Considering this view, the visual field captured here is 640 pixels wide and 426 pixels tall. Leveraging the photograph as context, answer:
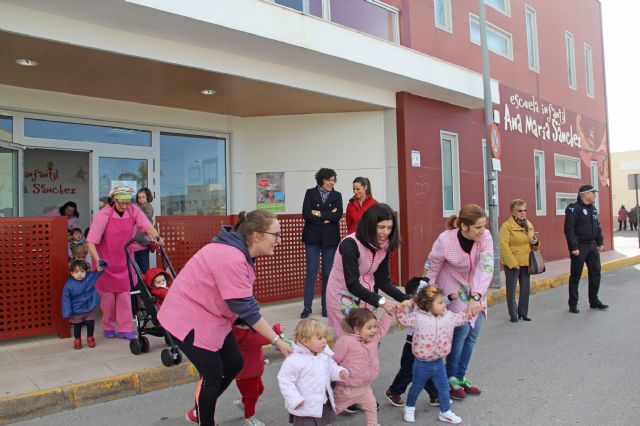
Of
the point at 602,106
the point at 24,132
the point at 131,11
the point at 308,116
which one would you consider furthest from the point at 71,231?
the point at 602,106

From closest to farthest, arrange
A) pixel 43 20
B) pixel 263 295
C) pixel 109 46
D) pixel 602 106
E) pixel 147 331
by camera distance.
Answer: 1. pixel 147 331
2. pixel 43 20
3. pixel 109 46
4. pixel 263 295
5. pixel 602 106

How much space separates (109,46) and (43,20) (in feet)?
2.59

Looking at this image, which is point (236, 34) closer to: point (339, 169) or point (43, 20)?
point (43, 20)

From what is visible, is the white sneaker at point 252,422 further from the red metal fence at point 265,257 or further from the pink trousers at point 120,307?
Result: the red metal fence at point 265,257

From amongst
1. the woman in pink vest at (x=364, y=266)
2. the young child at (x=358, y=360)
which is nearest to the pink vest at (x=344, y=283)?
the woman in pink vest at (x=364, y=266)

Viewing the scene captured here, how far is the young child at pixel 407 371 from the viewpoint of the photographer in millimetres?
4164

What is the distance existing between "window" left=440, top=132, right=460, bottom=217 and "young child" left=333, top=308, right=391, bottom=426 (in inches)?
324

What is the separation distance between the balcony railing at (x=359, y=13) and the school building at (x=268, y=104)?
0.04 metres

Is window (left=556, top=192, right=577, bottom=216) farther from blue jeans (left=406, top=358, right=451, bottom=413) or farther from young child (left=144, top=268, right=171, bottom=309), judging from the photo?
young child (left=144, top=268, right=171, bottom=309)

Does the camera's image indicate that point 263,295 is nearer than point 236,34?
No

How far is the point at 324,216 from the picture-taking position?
7137 mm

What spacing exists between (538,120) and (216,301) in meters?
13.7

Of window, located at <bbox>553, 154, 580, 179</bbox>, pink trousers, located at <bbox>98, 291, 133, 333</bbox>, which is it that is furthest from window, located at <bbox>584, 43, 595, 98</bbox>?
pink trousers, located at <bbox>98, 291, 133, 333</bbox>

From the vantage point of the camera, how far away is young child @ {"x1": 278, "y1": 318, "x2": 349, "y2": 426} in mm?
3221
